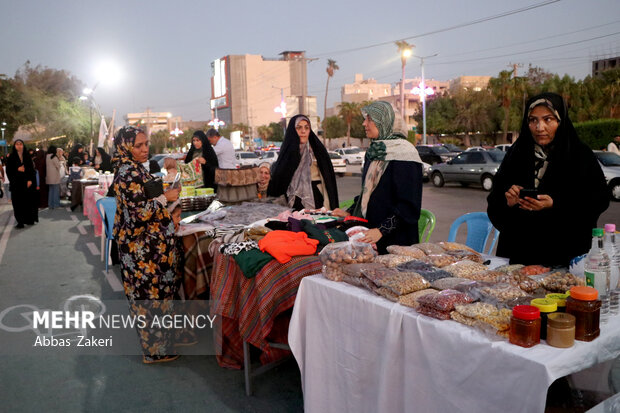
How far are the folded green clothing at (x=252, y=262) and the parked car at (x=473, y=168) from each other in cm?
1515

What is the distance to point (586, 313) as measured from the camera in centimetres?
179

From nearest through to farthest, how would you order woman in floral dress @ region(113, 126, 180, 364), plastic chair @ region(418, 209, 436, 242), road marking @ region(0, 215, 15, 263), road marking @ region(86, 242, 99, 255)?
woman in floral dress @ region(113, 126, 180, 364) → plastic chair @ region(418, 209, 436, 242) → road marking @ region(86, 242, 99, 255) → road marking @ region(0, 215, 15, 263)

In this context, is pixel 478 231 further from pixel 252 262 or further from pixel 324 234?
pixel 252 262

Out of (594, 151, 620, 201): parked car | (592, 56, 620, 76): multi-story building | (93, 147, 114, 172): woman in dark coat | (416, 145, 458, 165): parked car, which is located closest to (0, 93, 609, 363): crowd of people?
(93, 147, 114, 172): woman in dark coat

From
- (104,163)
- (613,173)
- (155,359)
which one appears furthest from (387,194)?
(613,173)

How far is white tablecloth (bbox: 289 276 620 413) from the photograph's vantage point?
1742mm

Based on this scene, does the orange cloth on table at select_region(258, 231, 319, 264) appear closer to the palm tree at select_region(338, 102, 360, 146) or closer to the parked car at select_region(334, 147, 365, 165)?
the parked car at select_region(334, 147, 365, 165)

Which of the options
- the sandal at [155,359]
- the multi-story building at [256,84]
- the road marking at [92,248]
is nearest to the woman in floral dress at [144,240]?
the sandal at [155,359]

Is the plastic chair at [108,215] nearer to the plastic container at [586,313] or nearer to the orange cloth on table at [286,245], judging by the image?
the orange cloth on table at [286,245]

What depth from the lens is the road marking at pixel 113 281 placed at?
252 inches

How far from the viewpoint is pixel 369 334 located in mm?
2395

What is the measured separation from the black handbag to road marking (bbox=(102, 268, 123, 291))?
2922 millimetres

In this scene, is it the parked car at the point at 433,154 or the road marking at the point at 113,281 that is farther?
the parked car at the point at 433,154

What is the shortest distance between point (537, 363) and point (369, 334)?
0.87 metres
